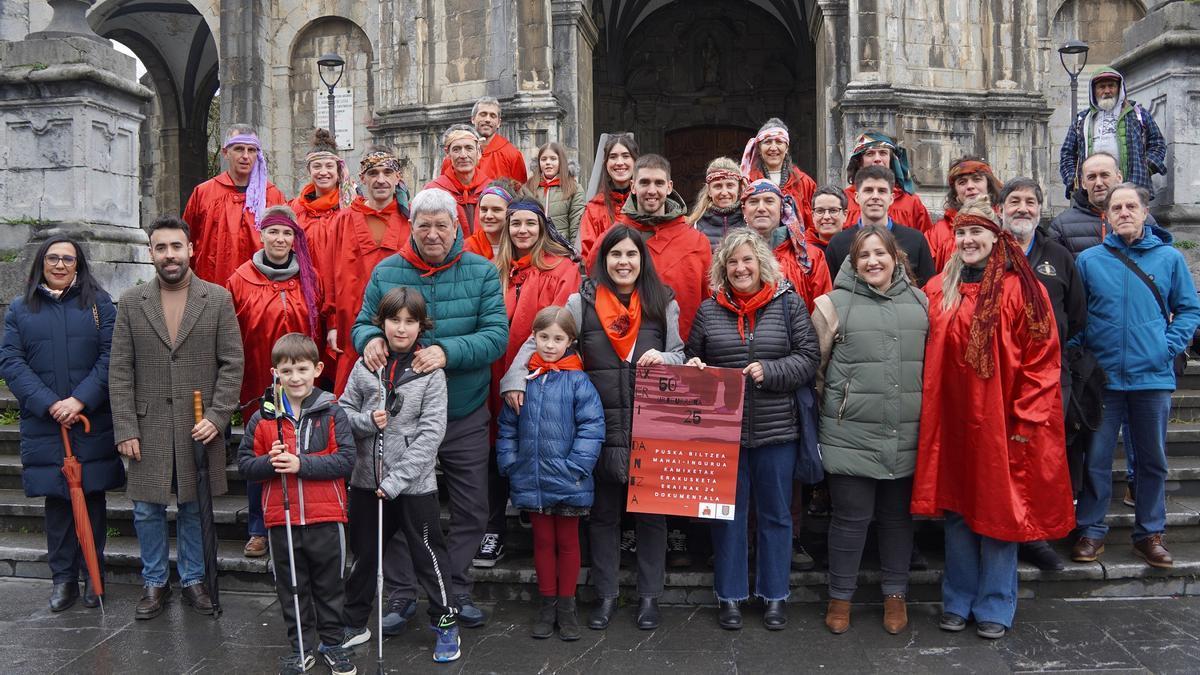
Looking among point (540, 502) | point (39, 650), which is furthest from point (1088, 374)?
point (39, 650)

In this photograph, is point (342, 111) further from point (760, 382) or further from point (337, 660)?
point (337, 660)

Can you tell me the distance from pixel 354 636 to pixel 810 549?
256cm

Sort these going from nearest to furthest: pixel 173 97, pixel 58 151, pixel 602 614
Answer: pixel 602 614 < pixel 58 151 < pixel 173 97

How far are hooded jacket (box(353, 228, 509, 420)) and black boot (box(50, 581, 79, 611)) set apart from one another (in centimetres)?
230

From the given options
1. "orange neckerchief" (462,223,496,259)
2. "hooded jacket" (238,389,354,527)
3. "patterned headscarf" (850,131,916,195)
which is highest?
"patterned headscarf" (850,131,916,195)

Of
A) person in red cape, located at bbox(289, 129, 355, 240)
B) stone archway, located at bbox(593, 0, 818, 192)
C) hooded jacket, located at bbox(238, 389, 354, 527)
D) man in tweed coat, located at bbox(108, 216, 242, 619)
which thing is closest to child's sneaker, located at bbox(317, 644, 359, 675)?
hooded jacket, located at bbox(238, 389, 354, 527)

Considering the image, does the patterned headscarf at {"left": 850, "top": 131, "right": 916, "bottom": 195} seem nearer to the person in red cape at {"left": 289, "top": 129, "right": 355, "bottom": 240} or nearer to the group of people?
the group of people

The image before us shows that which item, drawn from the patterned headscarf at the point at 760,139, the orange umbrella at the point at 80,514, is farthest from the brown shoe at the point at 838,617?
the orange umbrella at the point at 80,514

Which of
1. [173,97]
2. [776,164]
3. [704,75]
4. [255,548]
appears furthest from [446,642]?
[173,97]

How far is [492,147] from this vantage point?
21.1 feet

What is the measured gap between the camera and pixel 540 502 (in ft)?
13.4

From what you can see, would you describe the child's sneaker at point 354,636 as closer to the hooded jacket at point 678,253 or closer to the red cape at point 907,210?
the hooded jacket at point 678,253

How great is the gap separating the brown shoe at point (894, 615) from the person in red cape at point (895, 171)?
2.42 m

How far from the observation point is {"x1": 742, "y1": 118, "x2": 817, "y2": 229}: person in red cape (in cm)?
557
